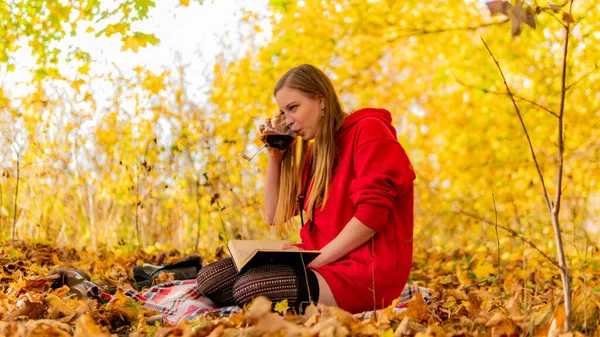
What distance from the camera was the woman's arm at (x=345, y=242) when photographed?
276 cm

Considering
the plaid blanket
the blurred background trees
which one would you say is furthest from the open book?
the blurred background trees

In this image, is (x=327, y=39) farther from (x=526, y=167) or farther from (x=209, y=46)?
(x=526, y=167)

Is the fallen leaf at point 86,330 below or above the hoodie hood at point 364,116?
below

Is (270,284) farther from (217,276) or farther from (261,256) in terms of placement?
(217,276)

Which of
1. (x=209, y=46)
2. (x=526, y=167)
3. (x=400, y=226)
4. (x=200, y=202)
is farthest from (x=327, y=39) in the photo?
(x=400, y=226)

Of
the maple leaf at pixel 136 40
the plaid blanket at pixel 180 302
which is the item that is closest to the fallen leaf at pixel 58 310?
the plaid blanket at pixel 180 302

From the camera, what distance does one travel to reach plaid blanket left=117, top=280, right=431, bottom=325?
2928mm

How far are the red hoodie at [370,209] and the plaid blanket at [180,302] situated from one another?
181 mm

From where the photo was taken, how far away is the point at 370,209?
2.73m

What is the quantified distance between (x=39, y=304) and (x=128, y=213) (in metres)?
4.42

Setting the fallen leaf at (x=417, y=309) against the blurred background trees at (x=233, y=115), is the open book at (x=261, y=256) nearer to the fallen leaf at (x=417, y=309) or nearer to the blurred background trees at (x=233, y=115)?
the fallen leaf at (x=417, y=309)

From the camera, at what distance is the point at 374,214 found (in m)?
2.73

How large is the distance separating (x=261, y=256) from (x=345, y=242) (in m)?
0.36

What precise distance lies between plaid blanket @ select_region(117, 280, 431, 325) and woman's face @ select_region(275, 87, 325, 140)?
895mm
